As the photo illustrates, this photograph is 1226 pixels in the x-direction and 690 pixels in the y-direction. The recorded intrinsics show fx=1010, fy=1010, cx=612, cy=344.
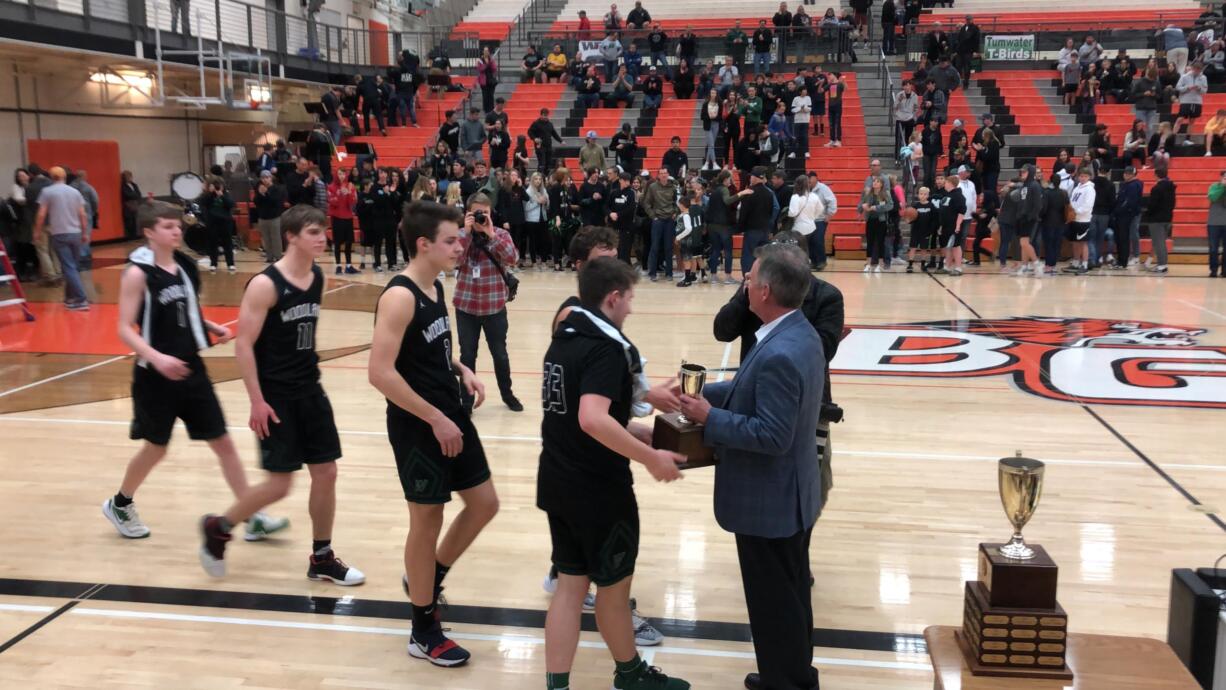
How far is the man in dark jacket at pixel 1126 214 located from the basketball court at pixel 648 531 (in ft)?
25.2

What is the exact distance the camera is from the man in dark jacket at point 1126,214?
1666 centimetres

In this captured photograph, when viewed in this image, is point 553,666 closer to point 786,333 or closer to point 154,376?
point 786,333

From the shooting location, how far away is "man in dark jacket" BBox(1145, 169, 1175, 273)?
1633 cm

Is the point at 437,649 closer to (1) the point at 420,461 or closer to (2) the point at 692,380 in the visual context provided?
(1) the point at 420,461

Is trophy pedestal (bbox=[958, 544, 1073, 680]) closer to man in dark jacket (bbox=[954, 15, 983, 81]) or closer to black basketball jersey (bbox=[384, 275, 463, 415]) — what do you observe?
black basketball jersey (bbox=[384, 275, 463, 415])

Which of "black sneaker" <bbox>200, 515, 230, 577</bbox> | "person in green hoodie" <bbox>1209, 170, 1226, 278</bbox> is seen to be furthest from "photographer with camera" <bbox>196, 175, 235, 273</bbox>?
"person in green hoodie" <bbox>1209, 170, 1226, 278</bbox>

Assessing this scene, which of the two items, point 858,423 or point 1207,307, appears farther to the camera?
point 1207,307

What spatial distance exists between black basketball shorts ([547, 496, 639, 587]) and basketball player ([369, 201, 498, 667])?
568 mm

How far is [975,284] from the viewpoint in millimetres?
15227

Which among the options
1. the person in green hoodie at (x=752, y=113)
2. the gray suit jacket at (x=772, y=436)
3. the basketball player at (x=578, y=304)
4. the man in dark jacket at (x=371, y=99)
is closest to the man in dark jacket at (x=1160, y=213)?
the person in green hoodie at (x=752, y=113)

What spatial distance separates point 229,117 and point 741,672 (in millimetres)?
25143

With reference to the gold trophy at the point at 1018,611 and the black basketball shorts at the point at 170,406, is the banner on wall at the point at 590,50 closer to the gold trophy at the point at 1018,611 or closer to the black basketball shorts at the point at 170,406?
the black basketball shorts at the point at 170,406

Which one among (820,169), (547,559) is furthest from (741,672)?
(820,169)

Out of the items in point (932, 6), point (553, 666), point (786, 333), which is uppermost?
point (932, 6)
